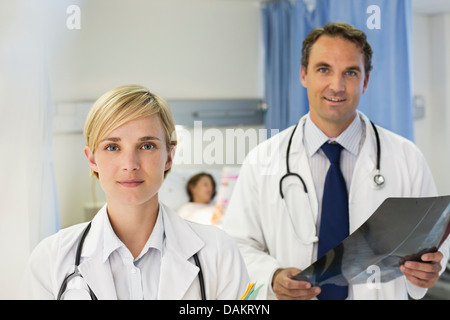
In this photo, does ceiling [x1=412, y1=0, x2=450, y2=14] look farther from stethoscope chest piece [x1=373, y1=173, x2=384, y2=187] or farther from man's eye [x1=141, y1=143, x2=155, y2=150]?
man's eye [x1=141, y1=143, x2=155, y2=150]

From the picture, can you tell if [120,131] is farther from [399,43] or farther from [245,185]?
[399,43]

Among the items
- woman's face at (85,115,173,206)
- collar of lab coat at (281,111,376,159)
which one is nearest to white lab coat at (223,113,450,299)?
collar of lab coat at (281,111,376,159)

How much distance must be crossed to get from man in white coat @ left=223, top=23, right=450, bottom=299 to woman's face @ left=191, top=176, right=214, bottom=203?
2.3 inches

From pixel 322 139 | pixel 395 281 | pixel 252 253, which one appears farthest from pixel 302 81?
pixel 395 281

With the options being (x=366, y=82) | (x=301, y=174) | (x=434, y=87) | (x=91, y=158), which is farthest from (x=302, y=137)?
(x=91, y=158)

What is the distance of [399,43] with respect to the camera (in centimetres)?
111

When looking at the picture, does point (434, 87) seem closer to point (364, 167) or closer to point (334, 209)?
point (364, 167)

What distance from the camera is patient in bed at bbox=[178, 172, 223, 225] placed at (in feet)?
3.32

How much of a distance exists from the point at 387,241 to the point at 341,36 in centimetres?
44

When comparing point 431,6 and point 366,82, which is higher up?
point 431,6

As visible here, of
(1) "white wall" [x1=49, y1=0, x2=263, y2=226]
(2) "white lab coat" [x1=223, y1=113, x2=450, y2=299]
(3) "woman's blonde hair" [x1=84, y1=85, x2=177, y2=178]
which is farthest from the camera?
(2) "white lab coat" [x1=223, y1=113, x2=450, y2=299]

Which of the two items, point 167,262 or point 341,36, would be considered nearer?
point 167,262

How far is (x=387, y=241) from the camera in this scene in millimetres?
1041

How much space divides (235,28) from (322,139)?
0.30 meters
